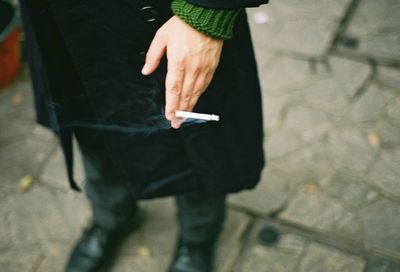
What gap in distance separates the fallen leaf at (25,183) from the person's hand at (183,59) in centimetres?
161

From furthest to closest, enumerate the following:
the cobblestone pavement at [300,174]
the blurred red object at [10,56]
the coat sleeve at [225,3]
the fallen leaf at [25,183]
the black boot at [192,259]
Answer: the blurred red object at [10,56] → the fallen leaf at [25,183] → the cobblestone pavement at [300,174] → the black boot at [192,259] → the coat sleeve at [225,3]

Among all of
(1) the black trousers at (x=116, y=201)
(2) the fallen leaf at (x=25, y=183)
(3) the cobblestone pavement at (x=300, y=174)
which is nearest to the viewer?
(1) the black trousers at (x=116, y=201)

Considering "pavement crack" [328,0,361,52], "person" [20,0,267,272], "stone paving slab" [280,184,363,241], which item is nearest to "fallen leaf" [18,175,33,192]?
"person" [20,0,267,272]

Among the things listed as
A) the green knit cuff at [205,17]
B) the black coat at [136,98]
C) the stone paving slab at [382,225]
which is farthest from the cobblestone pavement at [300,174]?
the green knit cuff at [205,17]

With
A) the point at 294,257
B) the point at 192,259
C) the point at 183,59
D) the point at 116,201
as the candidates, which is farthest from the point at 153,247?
the point at 183,59

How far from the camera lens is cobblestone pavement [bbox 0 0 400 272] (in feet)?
6.97

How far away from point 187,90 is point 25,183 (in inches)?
66.9

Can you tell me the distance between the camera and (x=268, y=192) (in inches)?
92.1

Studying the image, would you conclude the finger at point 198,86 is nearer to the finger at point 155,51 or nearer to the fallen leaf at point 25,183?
the finger at point 155,51

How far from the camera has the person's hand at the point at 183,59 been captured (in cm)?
110

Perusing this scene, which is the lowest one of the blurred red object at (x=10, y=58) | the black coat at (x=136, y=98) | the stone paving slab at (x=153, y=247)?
the stone paving slab at (x=153, y=247)

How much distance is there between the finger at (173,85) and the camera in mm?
1116

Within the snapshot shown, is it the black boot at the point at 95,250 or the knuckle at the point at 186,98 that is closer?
the knuckle at the point at 186,98

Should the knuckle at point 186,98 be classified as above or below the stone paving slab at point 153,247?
above
